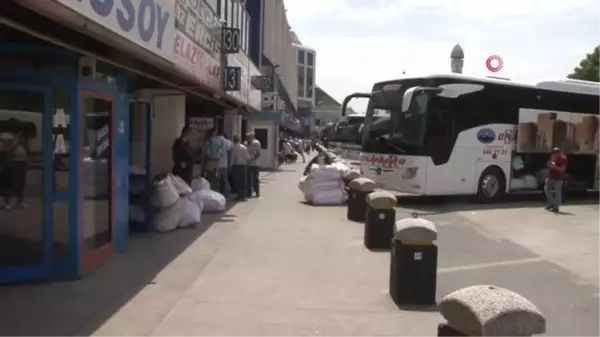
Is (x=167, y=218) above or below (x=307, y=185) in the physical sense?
below

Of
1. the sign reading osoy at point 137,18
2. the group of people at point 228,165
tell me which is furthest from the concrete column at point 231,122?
the sign reading osoy at point 137,18

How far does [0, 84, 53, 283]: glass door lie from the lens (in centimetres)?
684

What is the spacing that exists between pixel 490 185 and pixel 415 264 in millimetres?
11338

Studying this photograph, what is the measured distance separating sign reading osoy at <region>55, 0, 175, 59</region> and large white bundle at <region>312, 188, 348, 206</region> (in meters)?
8.08

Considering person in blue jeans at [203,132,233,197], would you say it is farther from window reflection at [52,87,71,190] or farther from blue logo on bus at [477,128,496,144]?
window reflection at [52,87,71,190]

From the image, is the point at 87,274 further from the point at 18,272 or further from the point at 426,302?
the point at 426,302

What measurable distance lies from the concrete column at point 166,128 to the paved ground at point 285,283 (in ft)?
6.63

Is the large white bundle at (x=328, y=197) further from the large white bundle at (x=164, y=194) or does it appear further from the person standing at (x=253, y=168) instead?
the large white bundle at (x=164, y=194)

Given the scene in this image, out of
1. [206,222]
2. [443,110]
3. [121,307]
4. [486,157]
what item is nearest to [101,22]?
[121,307]

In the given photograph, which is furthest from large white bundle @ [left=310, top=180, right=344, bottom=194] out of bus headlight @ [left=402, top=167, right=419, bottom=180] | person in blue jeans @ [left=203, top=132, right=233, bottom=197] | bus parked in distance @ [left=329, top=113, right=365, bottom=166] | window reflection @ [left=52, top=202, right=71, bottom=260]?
bus parked in distance @ [left=329, top=113, right=365, bottom=166]

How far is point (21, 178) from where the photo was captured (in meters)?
6.93

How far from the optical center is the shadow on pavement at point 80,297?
5645 mm

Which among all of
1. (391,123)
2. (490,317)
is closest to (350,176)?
(391,123)

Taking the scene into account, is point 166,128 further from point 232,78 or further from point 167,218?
point 167,218
